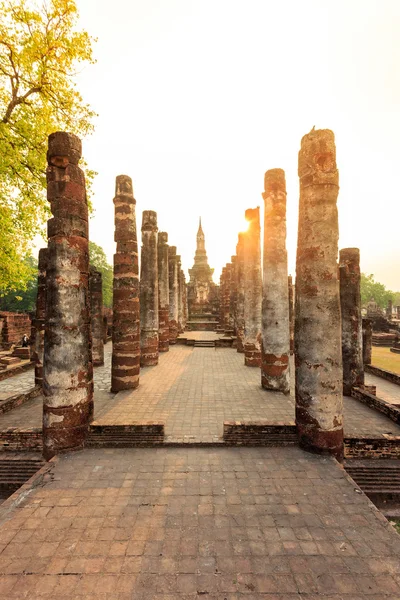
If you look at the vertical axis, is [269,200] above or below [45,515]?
above

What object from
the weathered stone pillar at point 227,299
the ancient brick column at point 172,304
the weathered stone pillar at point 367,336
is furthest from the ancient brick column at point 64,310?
the weathered stone pillar at point 227,299

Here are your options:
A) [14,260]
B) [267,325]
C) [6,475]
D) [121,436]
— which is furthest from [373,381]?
[14,260]

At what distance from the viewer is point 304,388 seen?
5.32 meters

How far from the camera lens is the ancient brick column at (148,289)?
12469 millimetres

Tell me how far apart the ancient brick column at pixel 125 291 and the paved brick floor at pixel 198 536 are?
4402 millimetres

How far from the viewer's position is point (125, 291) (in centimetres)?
909

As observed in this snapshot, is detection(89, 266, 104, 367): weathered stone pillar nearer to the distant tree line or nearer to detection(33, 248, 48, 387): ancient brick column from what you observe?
detection(33, 248, 48, 387): ancient brick column

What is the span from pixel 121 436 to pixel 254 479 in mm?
2549

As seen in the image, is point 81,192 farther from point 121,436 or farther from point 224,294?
point 224,294

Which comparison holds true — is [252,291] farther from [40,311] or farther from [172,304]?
[172,304]

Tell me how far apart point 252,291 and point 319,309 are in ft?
25.4

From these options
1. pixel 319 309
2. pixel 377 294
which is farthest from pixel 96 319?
pixel 377 294

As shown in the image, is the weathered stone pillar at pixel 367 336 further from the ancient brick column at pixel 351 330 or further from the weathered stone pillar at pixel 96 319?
the weathered stone pillar at pixel 96 319

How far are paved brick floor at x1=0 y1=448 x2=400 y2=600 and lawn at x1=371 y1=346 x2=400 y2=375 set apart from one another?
42.5 ft
